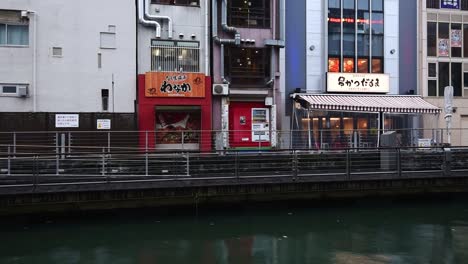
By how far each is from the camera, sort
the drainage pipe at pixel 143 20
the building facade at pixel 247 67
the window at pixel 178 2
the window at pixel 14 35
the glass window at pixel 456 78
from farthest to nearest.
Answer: the glass window at pixel 456 78
the building facade at pixel 247 67
the window at pixel 178 2
the drainage pipe at pixel 143 20
the window at pixel 14 35

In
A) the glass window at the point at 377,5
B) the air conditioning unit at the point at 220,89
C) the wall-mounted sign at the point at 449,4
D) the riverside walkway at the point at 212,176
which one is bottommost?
the riverside walkway at the point at 212,176

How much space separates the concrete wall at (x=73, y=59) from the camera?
75.7ft

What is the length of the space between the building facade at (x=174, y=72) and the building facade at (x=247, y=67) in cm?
68

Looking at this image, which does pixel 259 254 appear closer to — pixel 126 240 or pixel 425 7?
pixel 126 240

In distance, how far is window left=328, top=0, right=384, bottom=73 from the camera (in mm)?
27203

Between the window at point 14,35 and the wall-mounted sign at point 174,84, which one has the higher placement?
the window at point 14,35

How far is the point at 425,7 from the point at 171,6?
13583 millimetres

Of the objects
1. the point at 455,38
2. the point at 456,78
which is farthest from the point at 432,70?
the point at 455,38

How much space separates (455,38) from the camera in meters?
28.8

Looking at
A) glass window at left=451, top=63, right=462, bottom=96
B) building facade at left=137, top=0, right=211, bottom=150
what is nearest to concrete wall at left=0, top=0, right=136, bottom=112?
building facade at left=137, top=0, right=211, bottom=150

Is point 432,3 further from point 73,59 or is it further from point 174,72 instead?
point 73,59

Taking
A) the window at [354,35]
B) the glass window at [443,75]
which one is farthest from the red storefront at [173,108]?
the glass window at [443,75]

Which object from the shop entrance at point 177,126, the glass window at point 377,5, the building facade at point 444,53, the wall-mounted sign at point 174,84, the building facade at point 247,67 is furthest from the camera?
the building facade at point 444,53

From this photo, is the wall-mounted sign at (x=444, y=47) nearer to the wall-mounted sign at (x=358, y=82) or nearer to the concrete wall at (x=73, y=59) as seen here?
the wall-mounted sign at (x=358, y=82)
